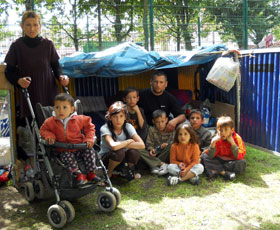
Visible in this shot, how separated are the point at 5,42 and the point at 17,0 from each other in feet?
18.0

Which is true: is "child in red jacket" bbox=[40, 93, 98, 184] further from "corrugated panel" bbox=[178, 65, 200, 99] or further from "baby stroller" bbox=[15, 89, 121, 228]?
"corrugated panel" bbox=[178, 65, 200, 99]

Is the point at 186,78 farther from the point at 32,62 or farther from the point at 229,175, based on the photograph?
the point at 32,62

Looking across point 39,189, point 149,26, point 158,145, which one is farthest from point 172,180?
point 149,26

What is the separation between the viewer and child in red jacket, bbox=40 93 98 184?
3.38 m

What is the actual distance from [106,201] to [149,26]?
19.7 ft

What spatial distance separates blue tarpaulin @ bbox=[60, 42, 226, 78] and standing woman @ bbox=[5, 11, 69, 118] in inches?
40.0

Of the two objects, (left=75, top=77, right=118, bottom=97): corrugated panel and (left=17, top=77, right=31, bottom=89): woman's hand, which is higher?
(left=17, top=77, right=31, bottom=89): woman's hand

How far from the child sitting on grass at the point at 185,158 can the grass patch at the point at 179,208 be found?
5.0 inches

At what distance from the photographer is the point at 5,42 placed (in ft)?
23.9

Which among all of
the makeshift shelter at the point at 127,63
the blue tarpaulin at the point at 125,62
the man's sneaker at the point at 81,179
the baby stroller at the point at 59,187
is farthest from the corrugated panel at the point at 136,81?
the man's sneaker at the point at 81,179

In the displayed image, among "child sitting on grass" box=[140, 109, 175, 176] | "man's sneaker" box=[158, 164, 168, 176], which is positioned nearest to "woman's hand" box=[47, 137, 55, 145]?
"child sitting on grass" box=[140, 109, 175, 176]

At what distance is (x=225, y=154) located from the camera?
4.48 metres

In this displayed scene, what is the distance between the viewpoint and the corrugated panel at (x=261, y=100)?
14.9ft

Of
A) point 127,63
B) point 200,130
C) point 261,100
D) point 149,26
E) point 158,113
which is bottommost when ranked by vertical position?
point 200,130
